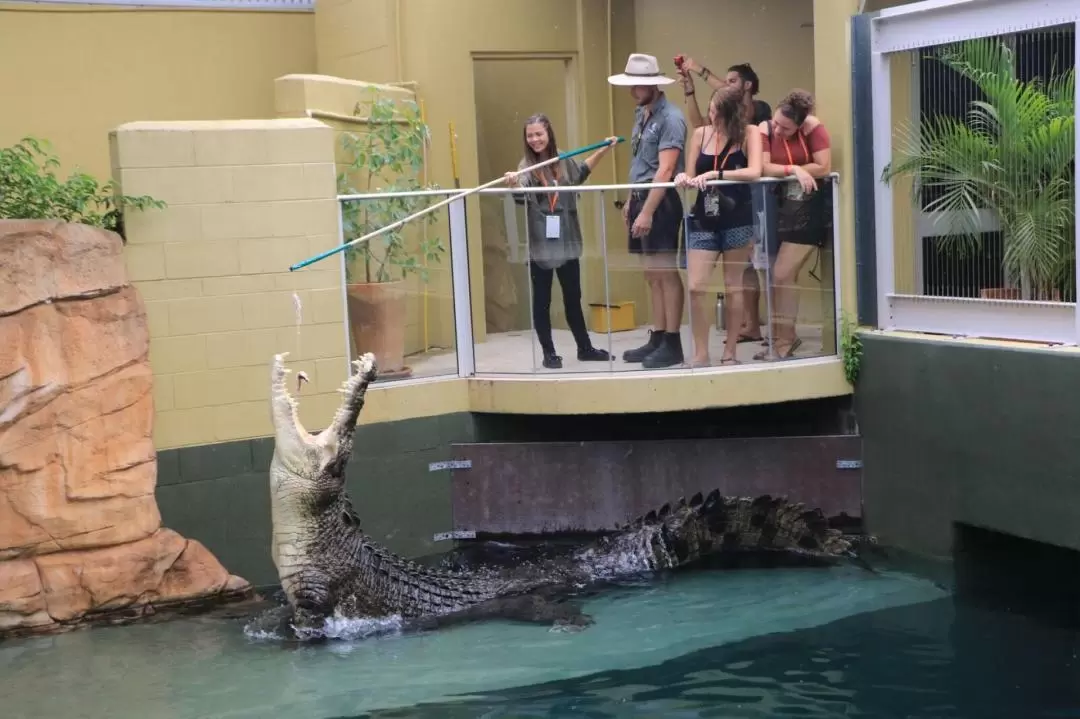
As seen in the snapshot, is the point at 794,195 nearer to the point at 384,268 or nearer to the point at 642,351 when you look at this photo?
the point at 642,351

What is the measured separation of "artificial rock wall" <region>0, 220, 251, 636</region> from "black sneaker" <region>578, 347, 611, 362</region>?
8.34 ft

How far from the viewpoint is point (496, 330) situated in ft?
27.3

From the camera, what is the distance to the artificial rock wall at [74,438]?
6.83 meters

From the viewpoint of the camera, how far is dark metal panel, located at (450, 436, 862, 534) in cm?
843

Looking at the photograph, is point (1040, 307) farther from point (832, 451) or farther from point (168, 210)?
point (168, 210)

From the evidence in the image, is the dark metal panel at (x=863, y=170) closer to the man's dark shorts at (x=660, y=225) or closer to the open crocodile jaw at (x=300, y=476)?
the man's dark shorts at (x=660, y=225)

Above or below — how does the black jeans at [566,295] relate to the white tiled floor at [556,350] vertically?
above

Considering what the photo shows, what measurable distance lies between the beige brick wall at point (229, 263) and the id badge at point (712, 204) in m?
2.19

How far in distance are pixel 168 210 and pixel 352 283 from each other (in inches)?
45.1

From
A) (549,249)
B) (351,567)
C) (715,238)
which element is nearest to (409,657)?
(351,567)

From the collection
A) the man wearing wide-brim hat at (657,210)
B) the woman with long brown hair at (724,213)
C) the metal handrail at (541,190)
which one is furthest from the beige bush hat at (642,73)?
the metal handrail at (541,190)

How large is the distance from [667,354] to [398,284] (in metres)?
1.68

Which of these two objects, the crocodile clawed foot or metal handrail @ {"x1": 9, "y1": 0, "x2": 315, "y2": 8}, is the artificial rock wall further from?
metal handrail @ {"x1": 9, "y1": 0, "x2": 315, "y2": 8}

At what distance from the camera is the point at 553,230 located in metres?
8.02
